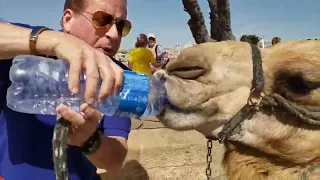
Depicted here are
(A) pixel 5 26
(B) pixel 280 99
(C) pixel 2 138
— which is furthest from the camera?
(B) pixel 280 99

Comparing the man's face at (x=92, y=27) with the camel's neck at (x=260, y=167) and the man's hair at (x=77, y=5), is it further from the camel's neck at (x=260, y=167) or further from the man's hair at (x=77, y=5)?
the camel's neck at (x=260, y=167)

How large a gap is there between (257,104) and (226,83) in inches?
6.3

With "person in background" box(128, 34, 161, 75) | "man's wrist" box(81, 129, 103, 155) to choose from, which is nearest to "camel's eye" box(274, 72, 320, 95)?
"man's wrist" box(81, 129, 103, 155)

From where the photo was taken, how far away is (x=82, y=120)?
49.2 inches

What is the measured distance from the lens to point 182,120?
181cm

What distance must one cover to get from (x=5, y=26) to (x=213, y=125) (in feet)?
3.10

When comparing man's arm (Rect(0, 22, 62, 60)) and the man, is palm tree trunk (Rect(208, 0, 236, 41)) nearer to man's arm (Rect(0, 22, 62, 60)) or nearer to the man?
the man

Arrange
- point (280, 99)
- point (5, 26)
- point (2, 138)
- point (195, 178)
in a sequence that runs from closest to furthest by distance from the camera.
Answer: point (5, 26) → point (2, 138) → point (280, 99) → point (195, 178)

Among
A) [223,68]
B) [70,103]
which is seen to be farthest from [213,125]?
[70,103]

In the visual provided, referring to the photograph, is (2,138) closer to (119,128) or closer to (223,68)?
(119,128)

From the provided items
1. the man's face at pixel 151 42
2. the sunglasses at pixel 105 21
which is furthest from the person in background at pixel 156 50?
the sunglasses at pixel 105 21

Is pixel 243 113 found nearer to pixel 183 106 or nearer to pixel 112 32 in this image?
pixel 183 106

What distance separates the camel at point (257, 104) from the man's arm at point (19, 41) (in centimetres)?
64

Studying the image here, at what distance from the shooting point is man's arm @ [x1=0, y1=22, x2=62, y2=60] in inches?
50.3
